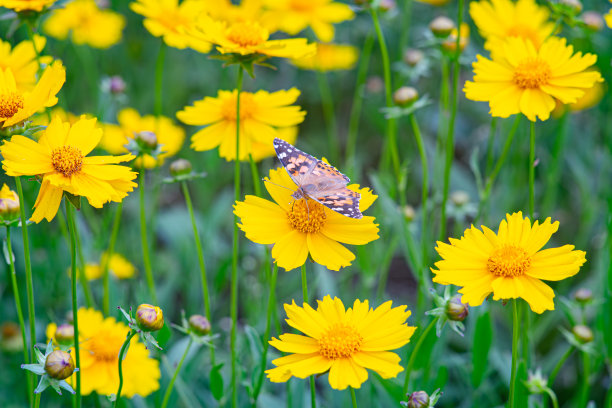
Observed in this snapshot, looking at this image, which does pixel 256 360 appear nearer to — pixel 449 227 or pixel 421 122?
pixel 449 227

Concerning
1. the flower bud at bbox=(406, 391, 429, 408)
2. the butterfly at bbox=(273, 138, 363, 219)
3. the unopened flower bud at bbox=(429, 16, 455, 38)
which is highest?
the unopened flower bud at bbox=(429, 16, 455, 38)

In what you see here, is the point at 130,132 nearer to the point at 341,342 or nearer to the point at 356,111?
the point at 356,111

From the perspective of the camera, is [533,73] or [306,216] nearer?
[306,216]

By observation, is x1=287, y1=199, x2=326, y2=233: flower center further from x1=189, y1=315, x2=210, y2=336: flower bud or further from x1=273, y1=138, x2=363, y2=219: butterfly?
x1=189, y1=315, x2=210, y2=336: flower bud

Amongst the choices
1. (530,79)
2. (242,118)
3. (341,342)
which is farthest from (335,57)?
(341,342)

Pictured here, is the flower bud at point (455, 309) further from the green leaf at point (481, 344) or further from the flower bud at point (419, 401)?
the green leaf at point (481, 344)

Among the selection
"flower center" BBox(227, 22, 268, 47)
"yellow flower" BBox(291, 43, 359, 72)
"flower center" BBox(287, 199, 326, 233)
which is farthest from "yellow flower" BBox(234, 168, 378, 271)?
"yellow flower" BBox(291, 43, 359, 72)
